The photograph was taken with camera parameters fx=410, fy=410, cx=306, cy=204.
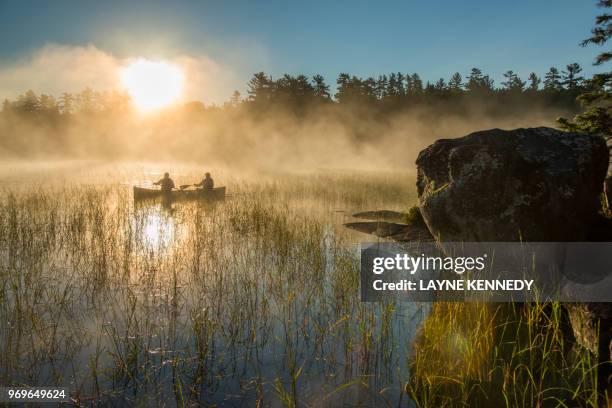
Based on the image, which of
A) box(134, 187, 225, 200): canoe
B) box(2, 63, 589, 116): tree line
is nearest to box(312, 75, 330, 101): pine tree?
box(2, 63, 589, 116): tree line

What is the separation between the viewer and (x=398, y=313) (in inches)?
269

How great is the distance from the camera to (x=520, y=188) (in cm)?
A: 805

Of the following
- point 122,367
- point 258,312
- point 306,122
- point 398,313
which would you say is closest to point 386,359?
point 398,313

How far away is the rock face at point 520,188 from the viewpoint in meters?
7.96

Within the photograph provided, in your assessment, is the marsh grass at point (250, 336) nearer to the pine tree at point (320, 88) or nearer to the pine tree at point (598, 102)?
the pine tree at point (598, 102)

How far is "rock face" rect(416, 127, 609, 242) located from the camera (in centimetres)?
796

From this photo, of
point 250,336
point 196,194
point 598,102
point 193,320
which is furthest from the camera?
point 196,194

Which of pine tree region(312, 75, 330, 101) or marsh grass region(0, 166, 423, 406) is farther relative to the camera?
pine tree region(312, 75, 330, 101)

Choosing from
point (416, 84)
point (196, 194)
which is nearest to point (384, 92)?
point (416, 84)

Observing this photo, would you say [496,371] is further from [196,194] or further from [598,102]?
[196,194]

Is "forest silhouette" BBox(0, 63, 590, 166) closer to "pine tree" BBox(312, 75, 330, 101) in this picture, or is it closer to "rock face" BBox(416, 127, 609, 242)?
"pine tree" BBox(312, 75, 330, 101)

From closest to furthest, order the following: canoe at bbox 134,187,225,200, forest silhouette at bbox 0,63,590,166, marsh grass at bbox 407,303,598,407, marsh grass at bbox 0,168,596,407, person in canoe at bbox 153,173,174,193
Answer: marsh grass at bbox 407,303,598,407 < marsh grass at bbox 0,168,596,407 < person in canoe at bbox 153,173,174,193 < canoe at bbox 134,187,225,200 < forest silhouette at bbox 0,63,590,166

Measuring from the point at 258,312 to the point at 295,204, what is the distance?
12789 millimetres

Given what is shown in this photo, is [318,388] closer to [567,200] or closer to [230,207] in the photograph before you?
[567,200]
